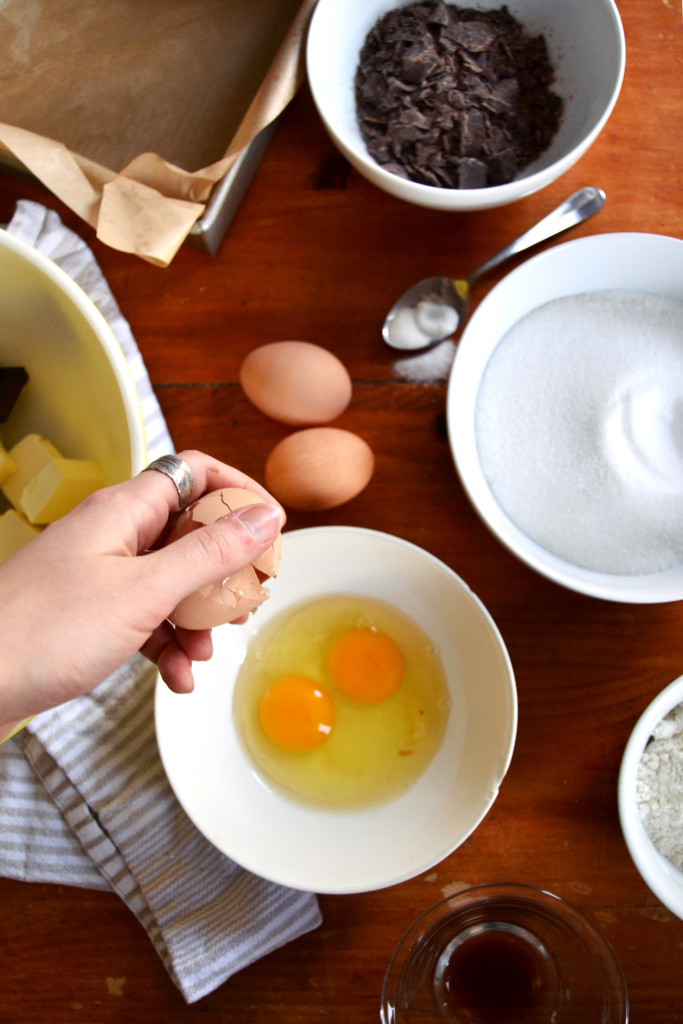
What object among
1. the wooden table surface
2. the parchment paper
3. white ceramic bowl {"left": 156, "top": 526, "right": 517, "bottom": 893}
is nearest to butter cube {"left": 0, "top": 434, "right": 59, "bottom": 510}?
the wooden table surface

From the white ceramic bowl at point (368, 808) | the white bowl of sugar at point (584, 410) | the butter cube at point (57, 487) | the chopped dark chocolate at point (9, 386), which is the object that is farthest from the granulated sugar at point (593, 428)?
the chopped dark chocolate at point (9, 386)

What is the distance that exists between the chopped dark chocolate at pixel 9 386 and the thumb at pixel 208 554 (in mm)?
415

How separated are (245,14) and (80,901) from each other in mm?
1133

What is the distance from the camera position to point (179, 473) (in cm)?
66

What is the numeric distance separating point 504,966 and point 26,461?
31.4 inches

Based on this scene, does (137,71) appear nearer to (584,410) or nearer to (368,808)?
(584,410)

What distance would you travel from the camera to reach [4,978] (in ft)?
2.88

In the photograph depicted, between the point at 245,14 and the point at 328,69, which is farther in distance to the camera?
the point at 245,14

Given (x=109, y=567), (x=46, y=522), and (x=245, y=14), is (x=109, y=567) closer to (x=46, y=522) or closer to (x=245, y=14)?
(x=46, y=522)

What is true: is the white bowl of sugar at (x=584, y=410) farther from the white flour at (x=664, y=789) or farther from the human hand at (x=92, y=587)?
the human hand at (x=92, y=587)

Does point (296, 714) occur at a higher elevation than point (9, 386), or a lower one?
lower

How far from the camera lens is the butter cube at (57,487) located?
2.64ft

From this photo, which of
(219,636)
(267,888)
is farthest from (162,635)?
(267,888)

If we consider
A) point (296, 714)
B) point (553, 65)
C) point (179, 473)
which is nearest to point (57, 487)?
point (179, 473)
